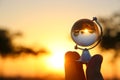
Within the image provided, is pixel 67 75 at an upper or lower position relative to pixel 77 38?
lower

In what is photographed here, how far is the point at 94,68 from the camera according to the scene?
6520mm

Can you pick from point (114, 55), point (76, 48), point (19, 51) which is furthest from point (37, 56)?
point (76, 48)

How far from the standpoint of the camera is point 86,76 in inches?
258

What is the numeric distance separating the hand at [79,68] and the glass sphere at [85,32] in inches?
18.2

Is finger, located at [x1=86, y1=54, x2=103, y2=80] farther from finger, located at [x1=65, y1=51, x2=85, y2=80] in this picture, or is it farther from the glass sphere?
the glass sphere

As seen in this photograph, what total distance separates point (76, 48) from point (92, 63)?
105 centimetres

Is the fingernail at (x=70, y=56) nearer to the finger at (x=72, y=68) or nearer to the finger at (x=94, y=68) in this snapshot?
the finger at (x=72, y=68)

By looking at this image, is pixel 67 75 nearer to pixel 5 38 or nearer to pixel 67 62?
pixel 67 62

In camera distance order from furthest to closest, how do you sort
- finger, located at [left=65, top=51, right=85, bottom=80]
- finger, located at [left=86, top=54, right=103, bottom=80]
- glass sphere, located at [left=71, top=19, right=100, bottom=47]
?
glass sphere, located at [left=71, top=19, right=100, bottom=47] < finger, located at [left=65, top=51, right=85, bottom=80] < finger, located at [left=86, top=54, right=103, bottom=80]

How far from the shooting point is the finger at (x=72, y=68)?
22.3 feet

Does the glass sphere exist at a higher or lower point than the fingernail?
higher

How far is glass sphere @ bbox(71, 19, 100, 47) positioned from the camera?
7.28 metres

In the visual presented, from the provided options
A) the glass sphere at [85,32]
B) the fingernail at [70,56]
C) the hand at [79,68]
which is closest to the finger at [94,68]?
the hand at [79,68]

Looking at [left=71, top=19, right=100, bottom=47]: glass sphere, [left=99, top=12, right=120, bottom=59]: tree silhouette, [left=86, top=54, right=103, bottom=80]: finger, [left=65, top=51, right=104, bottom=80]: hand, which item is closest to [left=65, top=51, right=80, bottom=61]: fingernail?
[left=65, top=51, right=104, bottom=80]: hand
